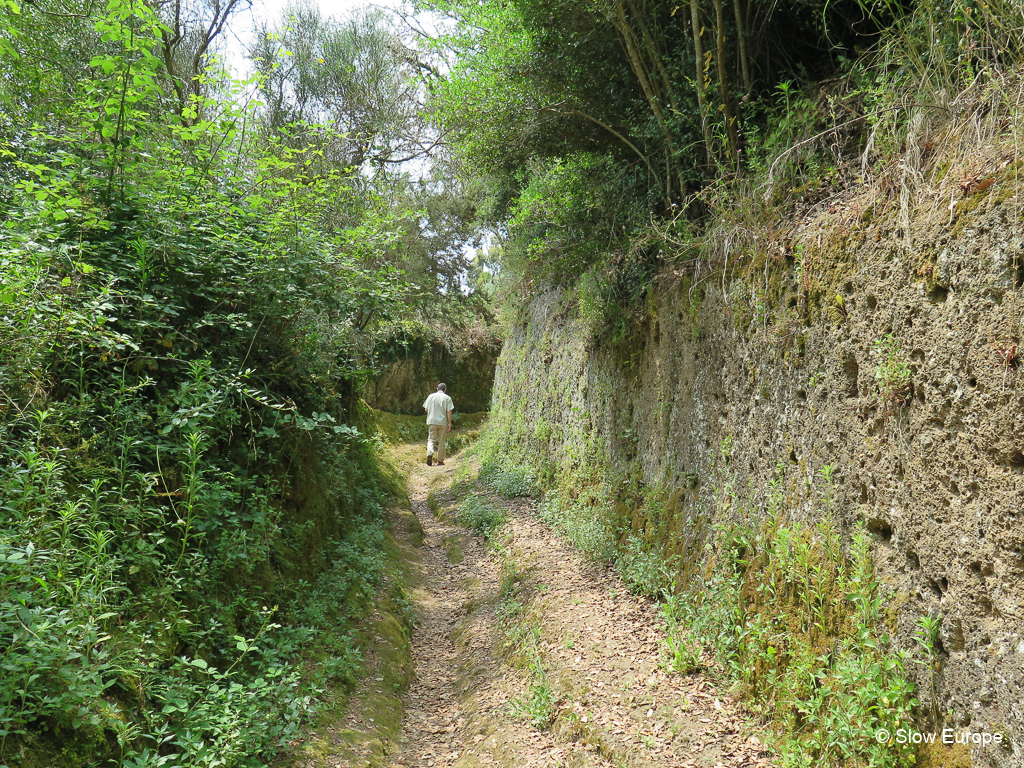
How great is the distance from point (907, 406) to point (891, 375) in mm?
197

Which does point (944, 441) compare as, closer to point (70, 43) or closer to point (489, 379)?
point (70, 43)

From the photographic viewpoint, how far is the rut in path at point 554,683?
3.72 meters

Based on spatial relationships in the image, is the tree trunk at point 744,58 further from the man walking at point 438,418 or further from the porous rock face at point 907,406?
the man walking at point 438,418

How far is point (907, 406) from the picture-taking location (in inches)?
116

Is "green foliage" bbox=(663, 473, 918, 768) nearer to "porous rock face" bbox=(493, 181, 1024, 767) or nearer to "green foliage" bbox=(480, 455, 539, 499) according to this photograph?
"porous rock face" bbox=(493, 181, 1024, 767)

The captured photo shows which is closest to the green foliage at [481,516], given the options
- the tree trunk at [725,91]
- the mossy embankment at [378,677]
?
the mossy embankment at [378,677]

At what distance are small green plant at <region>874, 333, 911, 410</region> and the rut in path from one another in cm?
236

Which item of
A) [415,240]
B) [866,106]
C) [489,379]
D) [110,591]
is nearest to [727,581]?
[866,106]

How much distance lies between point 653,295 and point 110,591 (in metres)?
6.10

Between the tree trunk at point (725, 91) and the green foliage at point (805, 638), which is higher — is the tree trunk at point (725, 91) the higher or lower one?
the higher one

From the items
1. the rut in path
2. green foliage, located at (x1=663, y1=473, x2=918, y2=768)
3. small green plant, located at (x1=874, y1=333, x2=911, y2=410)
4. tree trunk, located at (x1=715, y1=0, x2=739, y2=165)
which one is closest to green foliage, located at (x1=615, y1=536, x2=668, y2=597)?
the rut in path

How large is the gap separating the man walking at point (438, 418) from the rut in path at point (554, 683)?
755 centimetres

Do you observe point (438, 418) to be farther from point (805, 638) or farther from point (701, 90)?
point (805, 638)

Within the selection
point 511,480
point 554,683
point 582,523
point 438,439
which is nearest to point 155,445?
point 554,683
